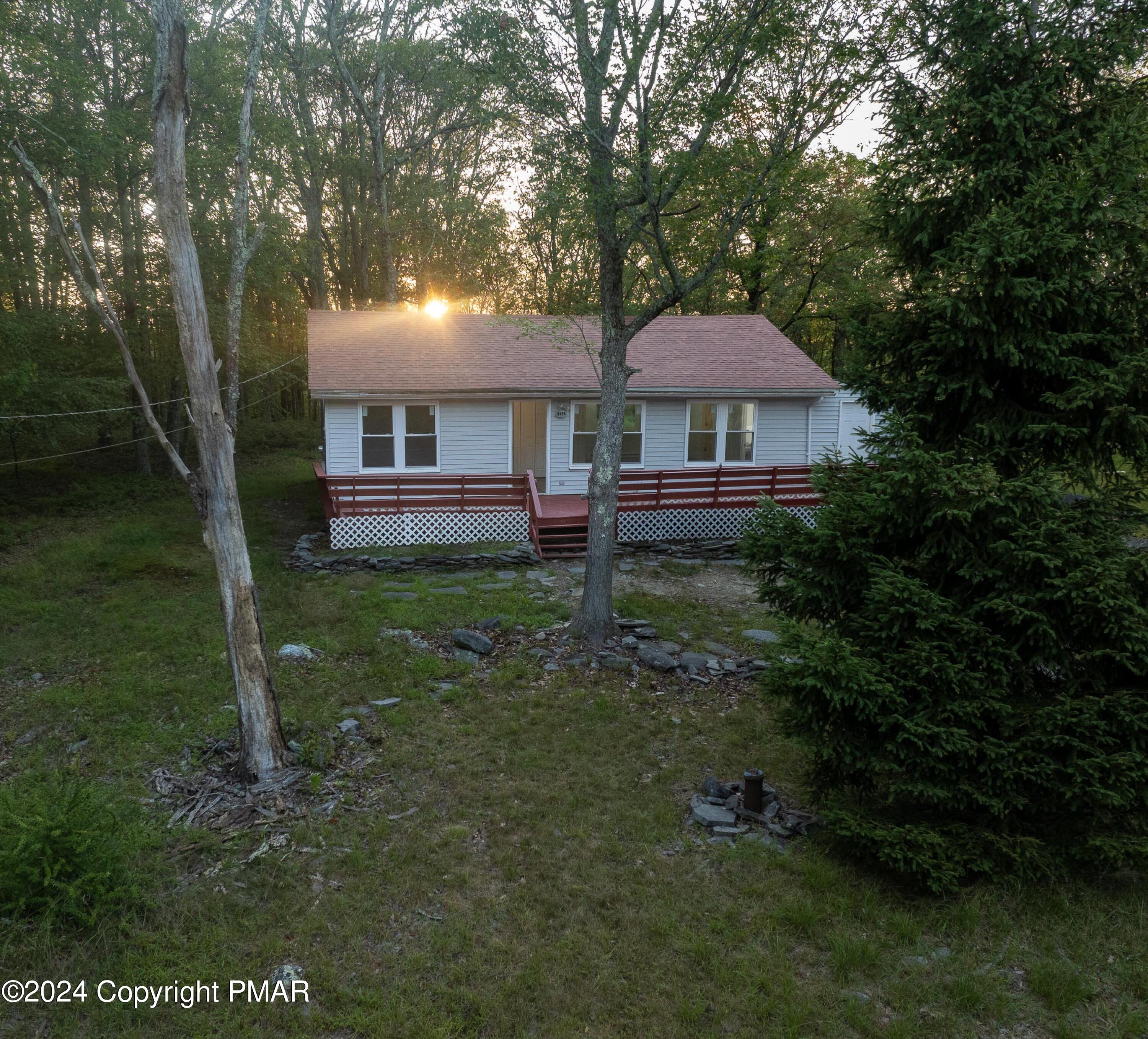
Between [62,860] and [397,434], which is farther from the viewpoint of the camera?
[397,434]

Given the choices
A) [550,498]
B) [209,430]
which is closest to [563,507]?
[550,498]

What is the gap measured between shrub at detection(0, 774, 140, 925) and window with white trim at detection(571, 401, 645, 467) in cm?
1274

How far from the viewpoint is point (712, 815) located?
18.7 ft

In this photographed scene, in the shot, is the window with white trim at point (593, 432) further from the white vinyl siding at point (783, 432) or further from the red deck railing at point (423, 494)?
the white vinyl siding at point (783, 432)

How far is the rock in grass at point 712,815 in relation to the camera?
5.63 metres

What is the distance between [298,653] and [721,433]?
11438mm

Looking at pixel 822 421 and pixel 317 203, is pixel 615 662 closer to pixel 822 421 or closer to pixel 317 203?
pixel 822 421

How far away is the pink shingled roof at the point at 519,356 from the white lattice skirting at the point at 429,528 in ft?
8.49

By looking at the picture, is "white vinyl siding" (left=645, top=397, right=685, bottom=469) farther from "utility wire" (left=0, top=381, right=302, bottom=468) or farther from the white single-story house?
"utility wire" (left=0, top=381, right=302, bottom=468)

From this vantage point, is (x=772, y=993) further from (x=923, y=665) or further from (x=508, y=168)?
(x=508, y=168)

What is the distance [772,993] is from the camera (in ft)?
13.2

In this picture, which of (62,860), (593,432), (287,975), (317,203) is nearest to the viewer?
(287,975)

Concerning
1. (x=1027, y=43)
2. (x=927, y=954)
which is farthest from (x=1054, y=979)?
(x=1027, y=43)

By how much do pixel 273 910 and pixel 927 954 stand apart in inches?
156
